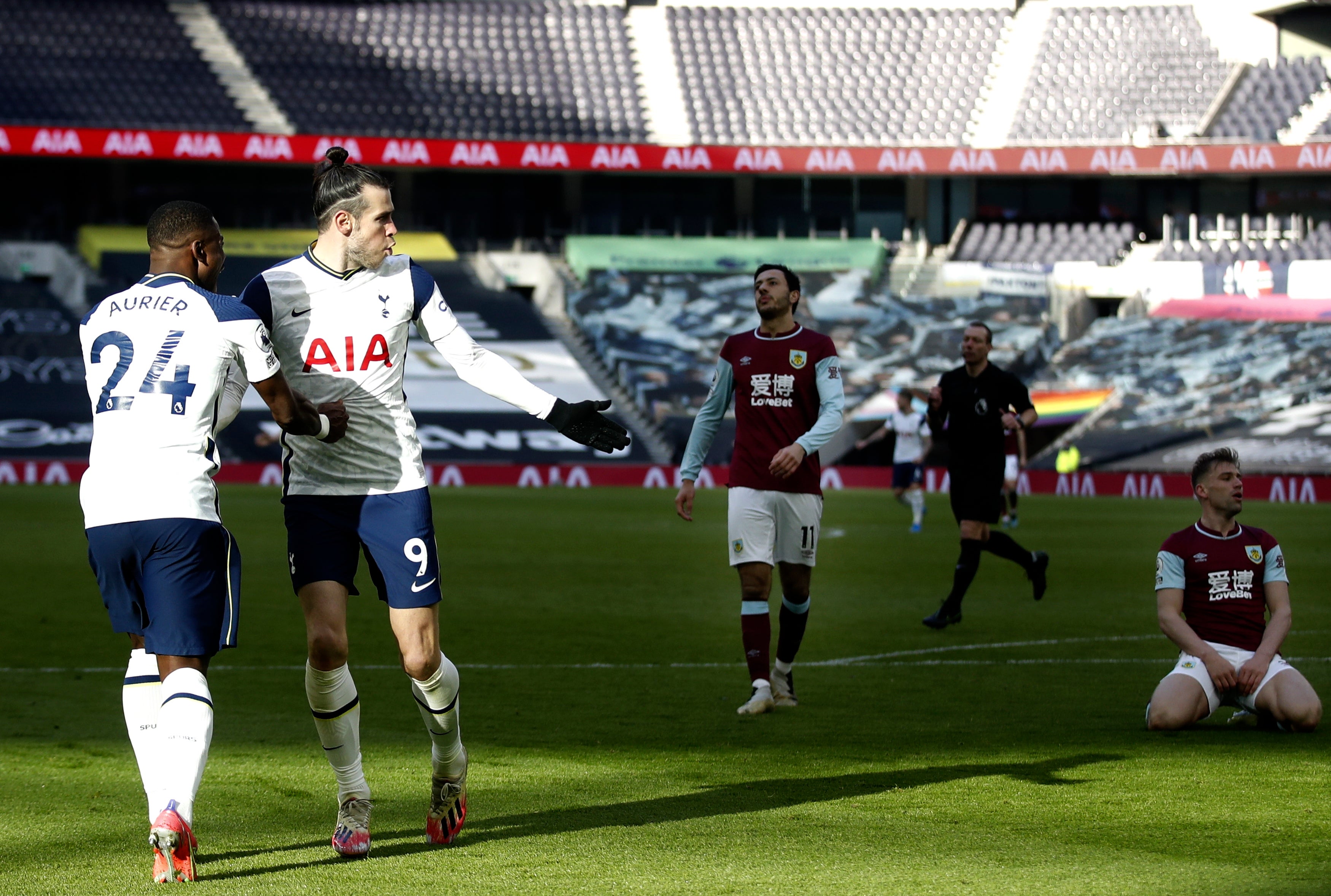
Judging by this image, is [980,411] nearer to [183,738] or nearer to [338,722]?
[338,722]

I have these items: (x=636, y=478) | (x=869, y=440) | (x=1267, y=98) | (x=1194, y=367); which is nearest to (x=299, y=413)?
(x=636, y=478)

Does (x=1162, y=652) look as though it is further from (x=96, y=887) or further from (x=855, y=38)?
(x=855, y=38)

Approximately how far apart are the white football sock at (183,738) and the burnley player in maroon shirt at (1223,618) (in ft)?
13.5

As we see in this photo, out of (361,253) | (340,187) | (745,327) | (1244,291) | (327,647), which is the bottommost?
(327,647)

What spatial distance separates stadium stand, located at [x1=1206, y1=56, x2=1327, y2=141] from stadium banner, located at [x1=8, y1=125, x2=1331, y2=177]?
5.31 feet

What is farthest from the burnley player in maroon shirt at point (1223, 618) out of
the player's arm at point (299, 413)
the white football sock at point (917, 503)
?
the white football sock at point (917, 503)

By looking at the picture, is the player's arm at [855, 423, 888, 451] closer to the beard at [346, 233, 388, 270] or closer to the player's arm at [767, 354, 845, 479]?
the player's arm at [767, 354, 845, 479]

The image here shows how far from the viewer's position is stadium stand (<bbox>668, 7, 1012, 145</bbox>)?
150 feet

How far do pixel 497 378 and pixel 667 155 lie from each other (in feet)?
127

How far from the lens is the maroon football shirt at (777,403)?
7.92 meters

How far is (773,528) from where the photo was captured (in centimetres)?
787

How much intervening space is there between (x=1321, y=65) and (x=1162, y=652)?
40.1m

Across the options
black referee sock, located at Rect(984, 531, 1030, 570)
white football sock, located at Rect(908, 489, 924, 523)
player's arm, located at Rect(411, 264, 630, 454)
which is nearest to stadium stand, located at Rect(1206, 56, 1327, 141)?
white football sock, located at Rect(908, 489, 924, 523)

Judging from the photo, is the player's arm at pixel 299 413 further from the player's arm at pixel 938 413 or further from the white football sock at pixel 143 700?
the player's arm at pixel 938 413
